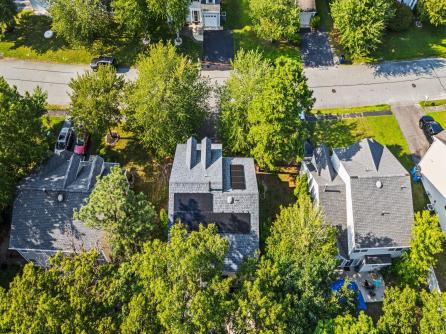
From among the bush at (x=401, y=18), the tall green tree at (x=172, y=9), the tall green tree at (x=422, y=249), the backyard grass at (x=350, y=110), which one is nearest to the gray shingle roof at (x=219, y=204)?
the tall green tree at (x=422, y=249)

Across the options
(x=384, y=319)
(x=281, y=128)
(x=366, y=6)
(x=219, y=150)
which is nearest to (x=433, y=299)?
(x=384, y=319)

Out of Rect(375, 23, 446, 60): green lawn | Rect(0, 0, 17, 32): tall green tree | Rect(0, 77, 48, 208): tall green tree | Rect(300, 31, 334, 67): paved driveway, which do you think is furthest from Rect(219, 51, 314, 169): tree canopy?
Rect(0, 0, 17, 32): tall green tree

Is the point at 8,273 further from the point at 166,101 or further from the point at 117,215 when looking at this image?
the point at 166,101

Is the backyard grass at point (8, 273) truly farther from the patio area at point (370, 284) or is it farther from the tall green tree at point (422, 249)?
the tall green tree at point (422, 249)

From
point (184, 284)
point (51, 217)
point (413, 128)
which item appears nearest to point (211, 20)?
point (413, 128)

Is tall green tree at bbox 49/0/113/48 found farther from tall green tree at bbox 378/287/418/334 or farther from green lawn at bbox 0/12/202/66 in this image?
tall green tree at bbox 378/287/418/334

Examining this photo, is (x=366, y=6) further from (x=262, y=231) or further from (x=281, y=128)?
(x=262, y=231)
